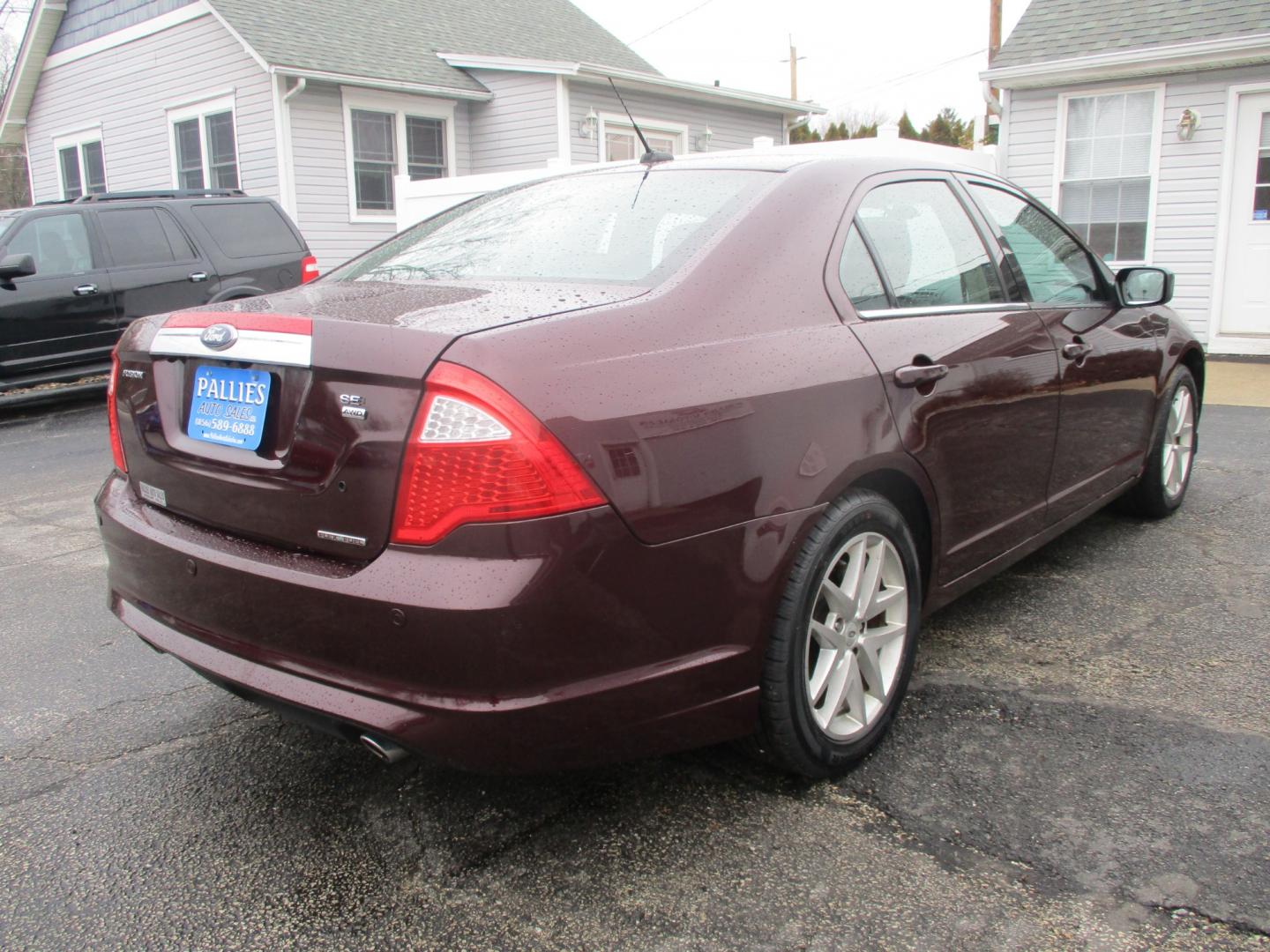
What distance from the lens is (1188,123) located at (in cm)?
1101

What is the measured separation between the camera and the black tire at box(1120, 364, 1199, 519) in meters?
4.66

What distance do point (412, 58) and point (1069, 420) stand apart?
1485 cm

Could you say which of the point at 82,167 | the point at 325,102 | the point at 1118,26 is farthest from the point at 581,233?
the point at 82,167

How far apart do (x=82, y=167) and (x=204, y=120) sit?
4400 millimetres

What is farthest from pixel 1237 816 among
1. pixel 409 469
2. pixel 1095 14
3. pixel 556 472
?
pixel 1095 14

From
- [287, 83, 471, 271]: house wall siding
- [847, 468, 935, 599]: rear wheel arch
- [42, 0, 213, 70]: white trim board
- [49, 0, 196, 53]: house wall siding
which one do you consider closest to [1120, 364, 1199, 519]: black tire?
[847, 468, 935, 599]: rear wheel arch

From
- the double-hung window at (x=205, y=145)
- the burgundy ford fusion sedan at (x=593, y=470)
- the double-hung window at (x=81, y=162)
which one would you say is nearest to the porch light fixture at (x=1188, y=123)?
the burgundy ford fusion sedan at (x=593, y=470)

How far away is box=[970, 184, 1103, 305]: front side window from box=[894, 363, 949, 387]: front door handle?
36.0 inches

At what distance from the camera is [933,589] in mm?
3088

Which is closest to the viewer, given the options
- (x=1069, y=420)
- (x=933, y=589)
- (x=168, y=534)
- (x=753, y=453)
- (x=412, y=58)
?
(x=753, y=453)

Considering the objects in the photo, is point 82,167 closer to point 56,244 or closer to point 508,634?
point 56,244

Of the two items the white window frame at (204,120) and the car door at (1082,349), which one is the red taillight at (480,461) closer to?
the car door at (1082,349)

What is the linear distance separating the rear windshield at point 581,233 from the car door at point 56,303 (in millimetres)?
6995

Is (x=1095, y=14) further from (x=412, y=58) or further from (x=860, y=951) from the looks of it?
(x=860, y=951)
